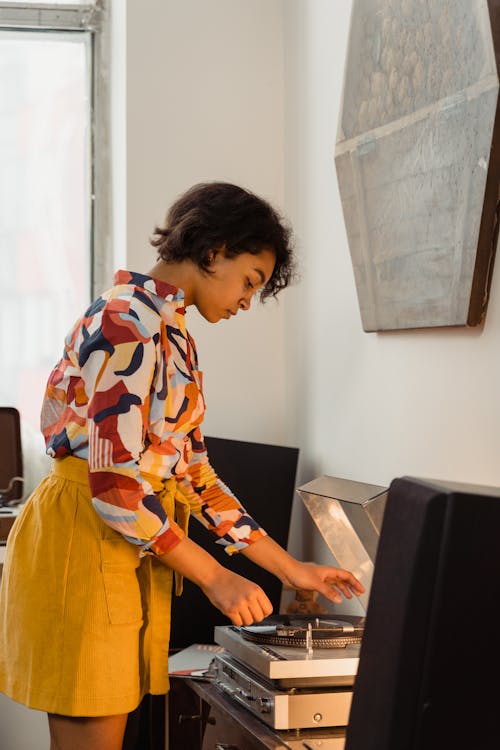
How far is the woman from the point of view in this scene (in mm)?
1289

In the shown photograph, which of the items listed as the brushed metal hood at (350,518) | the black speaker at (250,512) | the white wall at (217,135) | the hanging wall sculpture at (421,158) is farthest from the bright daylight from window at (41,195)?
the brushed metal hood at (350,518)

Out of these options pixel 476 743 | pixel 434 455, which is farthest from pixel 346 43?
pixel 476 743

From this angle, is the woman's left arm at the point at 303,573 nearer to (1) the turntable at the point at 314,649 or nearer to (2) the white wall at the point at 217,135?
(1) the turntable at the point at 314,649

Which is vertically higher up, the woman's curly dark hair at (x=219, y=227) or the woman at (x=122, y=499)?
the woman's curly dark hair at (x=219, y=227)

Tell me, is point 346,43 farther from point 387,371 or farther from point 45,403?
point 45,403

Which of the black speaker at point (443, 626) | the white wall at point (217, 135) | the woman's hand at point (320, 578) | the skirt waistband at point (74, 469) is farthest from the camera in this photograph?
the white wall at point (217, 135)

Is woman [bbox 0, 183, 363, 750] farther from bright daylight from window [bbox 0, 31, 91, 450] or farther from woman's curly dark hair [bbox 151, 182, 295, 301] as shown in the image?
bright daylight from window [bbox 0, 31, 91, 450]

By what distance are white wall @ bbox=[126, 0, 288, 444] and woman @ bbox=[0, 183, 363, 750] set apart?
1026 mm

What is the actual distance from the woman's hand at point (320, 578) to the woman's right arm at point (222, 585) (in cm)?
28

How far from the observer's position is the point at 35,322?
2.97 metres

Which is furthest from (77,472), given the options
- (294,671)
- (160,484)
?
(294,671)

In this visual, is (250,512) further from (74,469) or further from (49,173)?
(49,173)

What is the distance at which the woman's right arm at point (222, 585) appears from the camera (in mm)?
1291

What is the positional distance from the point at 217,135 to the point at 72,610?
4.99ft
